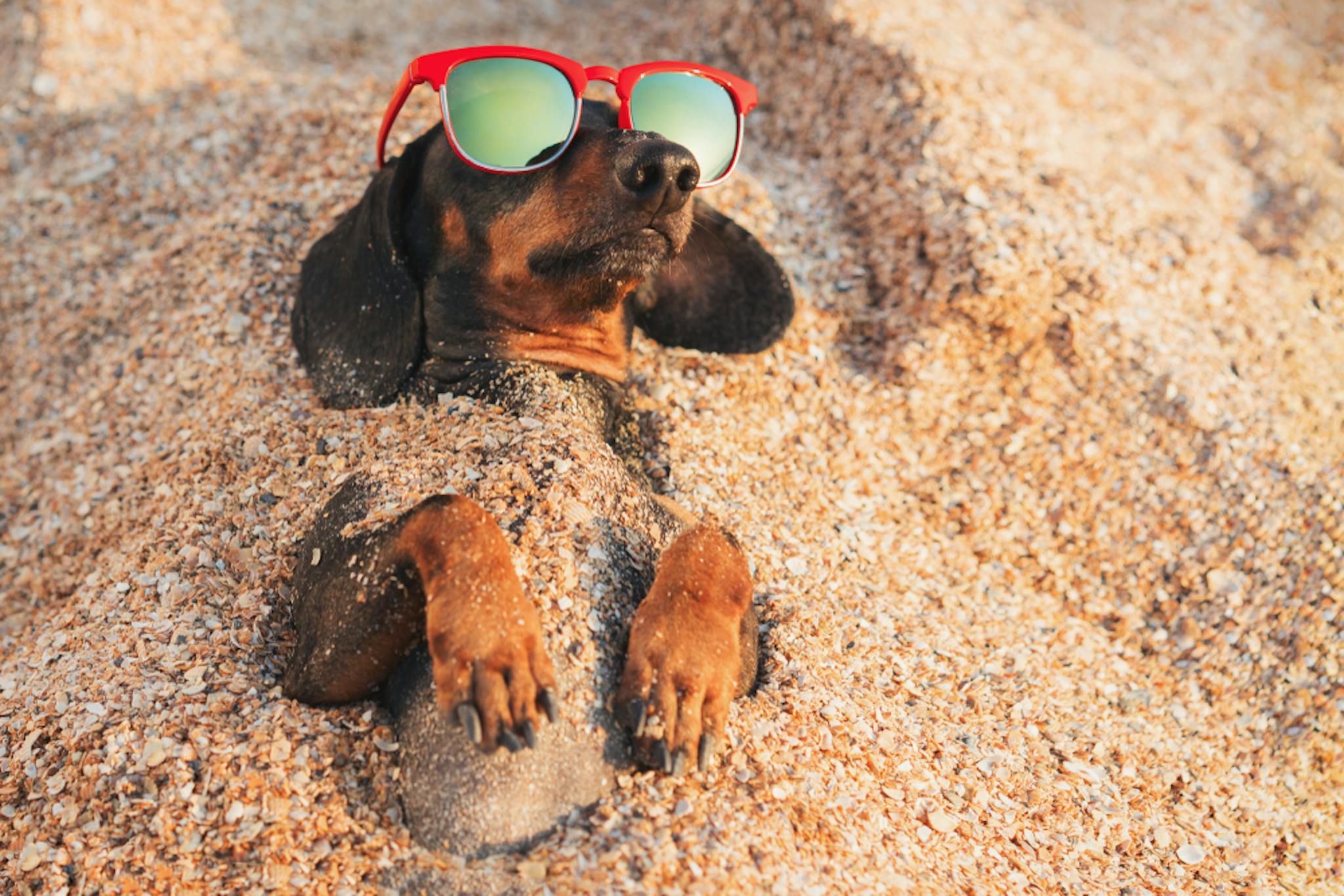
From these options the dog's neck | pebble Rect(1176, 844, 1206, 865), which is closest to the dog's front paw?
the dog's neck

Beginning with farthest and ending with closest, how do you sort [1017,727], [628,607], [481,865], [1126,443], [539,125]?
[1126,443]
[1017,727]
[539,125]
[628,607]
[481,865]

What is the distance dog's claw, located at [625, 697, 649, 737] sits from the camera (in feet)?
7.38

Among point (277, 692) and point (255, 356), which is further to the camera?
point (255, 356)

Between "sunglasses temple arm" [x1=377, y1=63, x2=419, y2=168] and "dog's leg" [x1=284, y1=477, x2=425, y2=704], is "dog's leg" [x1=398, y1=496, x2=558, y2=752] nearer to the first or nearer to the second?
"dog's leg" [x1=284, y1=477, x2=425, y2=704]

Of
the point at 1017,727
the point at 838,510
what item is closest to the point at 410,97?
the point at 838,510

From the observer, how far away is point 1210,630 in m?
3.63

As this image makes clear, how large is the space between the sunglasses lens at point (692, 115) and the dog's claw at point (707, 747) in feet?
5.19

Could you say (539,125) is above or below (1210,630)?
above

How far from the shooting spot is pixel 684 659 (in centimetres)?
230

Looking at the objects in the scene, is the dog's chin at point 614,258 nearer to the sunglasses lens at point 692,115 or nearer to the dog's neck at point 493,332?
the dog's neck at point 493,332

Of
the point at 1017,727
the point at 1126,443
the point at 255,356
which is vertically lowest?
the point at 255,356

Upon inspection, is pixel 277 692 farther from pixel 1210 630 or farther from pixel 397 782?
pixel 1210 630

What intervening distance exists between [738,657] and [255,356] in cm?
200

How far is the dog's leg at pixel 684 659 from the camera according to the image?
7.40 feet
